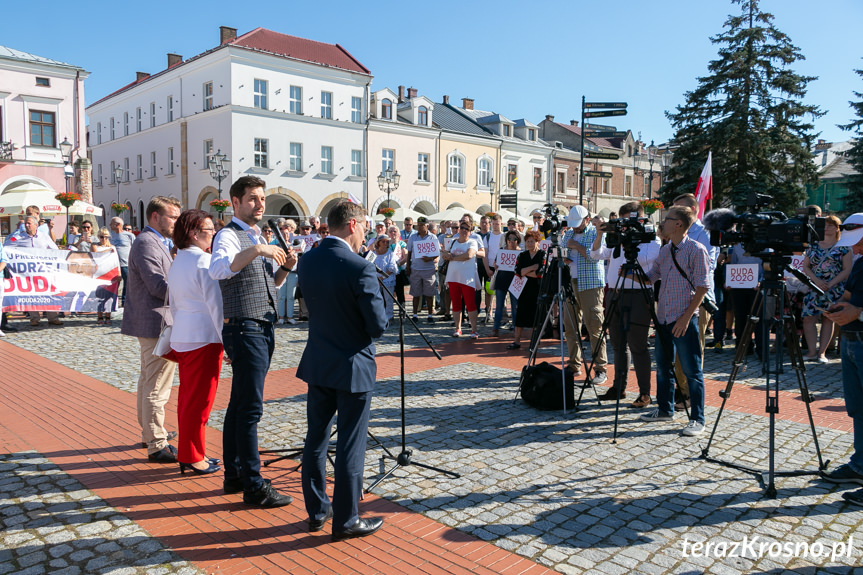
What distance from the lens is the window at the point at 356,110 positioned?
4025cm

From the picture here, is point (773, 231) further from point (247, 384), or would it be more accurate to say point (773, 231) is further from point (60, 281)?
point (60, 281)

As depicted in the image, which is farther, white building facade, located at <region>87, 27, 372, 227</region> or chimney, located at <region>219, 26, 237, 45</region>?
chimney, located at <region>219, 26, 237, 45</region>

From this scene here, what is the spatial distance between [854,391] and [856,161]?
29402 millimetres

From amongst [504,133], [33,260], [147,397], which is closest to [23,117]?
[33,260]

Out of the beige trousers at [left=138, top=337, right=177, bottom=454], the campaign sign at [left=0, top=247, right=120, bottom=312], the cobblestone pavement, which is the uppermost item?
the campaign sign at [left=0, top=247, right=120, bottom=312]

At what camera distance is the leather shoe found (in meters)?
3.73

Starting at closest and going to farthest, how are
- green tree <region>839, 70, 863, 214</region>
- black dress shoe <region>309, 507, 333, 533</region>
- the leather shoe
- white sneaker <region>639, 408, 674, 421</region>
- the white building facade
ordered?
the leather shoe
black dress shoe <region>309, 507, 333, 533</region>
white sneaker <region>639, 408, 674, 421</region>
green tree <region>839, 70, 863, 214</region>
the white building facade

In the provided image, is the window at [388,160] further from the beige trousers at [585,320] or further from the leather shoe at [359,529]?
the leather shoe at [359,529]

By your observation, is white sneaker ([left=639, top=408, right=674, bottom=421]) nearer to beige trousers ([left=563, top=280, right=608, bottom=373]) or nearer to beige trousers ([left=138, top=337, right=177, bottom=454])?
beige trousers ([left=563, top=280, right=608, bottom=373])

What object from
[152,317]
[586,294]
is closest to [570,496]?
[152,317]

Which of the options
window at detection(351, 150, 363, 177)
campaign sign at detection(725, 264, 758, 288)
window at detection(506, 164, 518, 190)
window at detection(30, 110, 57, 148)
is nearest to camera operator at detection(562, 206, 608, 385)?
campaign sign at detection(725, 264, 758, 288)

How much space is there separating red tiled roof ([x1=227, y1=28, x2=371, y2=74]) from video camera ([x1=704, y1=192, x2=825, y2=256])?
35.4 metres

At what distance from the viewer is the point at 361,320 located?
11.9 feet

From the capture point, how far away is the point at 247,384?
407 centimetres
